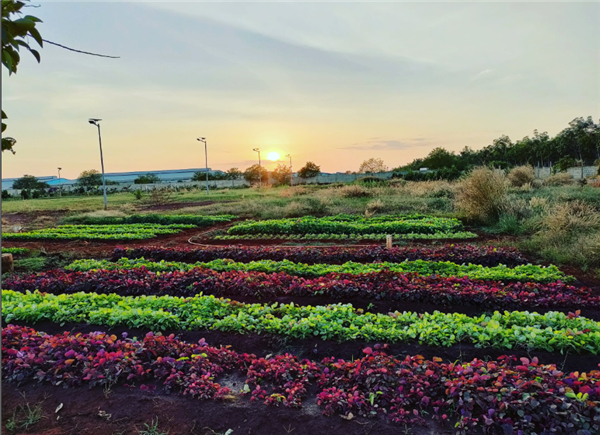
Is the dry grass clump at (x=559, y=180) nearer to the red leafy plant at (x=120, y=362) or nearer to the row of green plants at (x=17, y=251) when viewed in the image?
the red leafy plant at (x=120, y=362)

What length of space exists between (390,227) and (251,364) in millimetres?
9836

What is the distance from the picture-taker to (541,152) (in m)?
53.6

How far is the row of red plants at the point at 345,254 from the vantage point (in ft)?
28.5

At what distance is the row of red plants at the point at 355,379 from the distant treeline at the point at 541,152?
36225 mm

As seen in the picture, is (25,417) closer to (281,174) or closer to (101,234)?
(101,234)

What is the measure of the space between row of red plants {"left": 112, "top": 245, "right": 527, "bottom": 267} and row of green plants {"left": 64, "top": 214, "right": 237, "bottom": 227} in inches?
286

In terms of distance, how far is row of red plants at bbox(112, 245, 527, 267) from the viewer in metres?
8.68

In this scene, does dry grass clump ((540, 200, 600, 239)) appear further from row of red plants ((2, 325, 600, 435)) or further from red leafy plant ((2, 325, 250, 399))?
red leafy plant ((2, 325, 250, 399))

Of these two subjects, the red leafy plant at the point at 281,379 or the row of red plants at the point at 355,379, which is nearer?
the row of red plants at the point at 355,379

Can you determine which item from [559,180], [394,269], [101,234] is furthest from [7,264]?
[559,180]

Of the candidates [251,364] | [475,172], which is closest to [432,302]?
[251,364]

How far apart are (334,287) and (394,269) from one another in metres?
1.82

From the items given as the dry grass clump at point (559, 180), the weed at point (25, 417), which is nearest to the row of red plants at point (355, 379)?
the weed at point (25, 417)

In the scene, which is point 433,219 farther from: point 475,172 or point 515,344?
point 515,344
